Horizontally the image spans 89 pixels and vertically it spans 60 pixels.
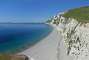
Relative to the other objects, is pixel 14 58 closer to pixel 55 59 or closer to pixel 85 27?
pixel 55 59

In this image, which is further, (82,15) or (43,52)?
(82,15)

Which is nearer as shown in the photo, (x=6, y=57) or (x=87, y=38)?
(x=6, y=57)

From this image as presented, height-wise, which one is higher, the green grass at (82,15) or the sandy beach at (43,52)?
the green grass at (82,15)

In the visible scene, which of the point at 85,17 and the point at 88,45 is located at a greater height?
the point at 85,17

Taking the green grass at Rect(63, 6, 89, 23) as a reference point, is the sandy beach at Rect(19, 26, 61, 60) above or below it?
below

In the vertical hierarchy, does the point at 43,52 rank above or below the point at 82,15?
below

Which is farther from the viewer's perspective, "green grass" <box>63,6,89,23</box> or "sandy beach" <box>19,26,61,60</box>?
"green grass" <box>63,6,89,23</box>

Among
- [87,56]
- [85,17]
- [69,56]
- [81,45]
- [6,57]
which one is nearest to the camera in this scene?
[6,57]

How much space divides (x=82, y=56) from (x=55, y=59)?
5126 mm

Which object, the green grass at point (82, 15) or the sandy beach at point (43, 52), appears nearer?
the sandy beach at point (43, 52)

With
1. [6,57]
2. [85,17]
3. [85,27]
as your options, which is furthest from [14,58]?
[85,17]

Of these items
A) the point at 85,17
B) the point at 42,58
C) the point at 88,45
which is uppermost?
the point at 85,17

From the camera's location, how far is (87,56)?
1083 inches

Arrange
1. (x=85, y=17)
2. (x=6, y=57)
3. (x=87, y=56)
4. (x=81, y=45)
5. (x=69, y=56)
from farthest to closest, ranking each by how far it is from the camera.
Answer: (x=85, y=17) → (x=69, y=56) → (x=81, y=45) → (x=87, y=56) → (x=6, y=57)
